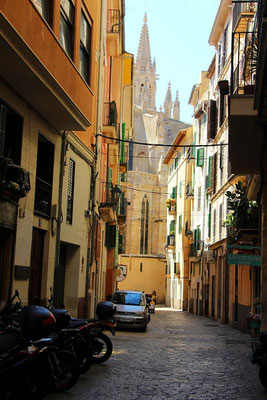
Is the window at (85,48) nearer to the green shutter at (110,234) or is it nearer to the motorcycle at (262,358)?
the motorcycle at (262,358)

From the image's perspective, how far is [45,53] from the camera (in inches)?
422

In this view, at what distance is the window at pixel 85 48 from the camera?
14.8 metres

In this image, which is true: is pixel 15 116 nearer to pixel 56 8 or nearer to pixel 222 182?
pixel 56 8

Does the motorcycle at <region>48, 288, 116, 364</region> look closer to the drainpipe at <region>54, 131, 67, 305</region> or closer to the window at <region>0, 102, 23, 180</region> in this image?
the window at <region>0, 102, 23, 180</region>

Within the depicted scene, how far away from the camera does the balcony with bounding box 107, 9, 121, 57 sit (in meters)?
25.2

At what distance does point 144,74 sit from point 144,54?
5.52 m

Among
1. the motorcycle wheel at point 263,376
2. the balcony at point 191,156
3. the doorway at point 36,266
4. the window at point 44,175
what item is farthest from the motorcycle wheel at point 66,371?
the balcony at point 191,156

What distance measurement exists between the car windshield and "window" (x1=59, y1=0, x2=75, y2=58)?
34.9 feet

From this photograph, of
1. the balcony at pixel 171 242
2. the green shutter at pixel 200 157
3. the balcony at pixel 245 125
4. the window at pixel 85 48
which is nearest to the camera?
the balcony at pixel 245 125

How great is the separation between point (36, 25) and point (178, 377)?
6.24 meters

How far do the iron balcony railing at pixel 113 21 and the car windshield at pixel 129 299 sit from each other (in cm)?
1093

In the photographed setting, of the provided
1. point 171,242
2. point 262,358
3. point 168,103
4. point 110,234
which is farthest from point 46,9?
point 168,103

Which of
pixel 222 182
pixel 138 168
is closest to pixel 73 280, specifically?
pixel 222 182

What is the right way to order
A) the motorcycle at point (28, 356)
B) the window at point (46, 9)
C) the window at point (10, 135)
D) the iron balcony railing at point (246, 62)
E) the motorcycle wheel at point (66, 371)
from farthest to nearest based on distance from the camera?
the iron balcony railing at point (246, 62)
the window at point (46, 9)
the window at point (10, 135)
the motorcycle wheel at point (66, 371)
the motorcycle at point (28, 356)
